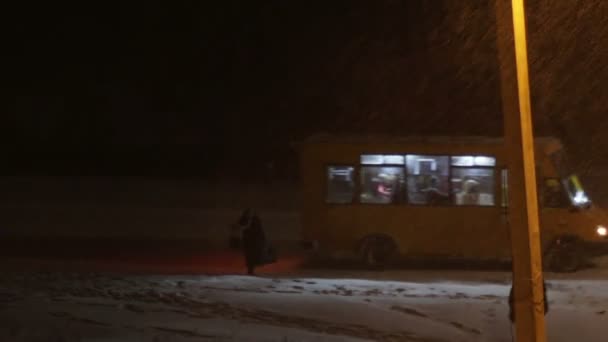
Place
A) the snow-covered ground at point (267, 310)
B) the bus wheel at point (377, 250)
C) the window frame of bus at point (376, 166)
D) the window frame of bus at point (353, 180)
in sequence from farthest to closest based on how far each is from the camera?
the bus wheel at point (377, 250)
the window frame of bus at point (353, 180)
the window frame of bus at point (376, 166)
the snow-covered ground at point (267, 310)

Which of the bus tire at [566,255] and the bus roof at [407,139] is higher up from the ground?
the bus roof at [407,139]

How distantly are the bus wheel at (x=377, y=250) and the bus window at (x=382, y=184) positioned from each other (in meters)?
0.84

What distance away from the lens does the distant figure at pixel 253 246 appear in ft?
66.0

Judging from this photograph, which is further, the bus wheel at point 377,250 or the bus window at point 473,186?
the bus wheel at point 377,250

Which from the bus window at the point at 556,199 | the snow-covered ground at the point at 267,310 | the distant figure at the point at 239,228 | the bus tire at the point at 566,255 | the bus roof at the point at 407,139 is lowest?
the snow-covered ground at the point at 267,310

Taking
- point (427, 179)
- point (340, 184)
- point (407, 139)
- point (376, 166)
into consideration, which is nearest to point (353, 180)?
point (340, 184)

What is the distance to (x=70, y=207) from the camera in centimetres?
→ 3434

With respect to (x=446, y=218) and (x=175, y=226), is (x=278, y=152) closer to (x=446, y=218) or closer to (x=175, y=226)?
(x=175, y=226)

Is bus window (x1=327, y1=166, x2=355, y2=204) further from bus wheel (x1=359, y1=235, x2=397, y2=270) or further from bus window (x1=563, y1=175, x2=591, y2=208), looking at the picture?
bus window (x1=563, y1=175, x2=591, y2=208)

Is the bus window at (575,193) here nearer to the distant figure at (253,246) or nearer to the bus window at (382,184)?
the bus window at (382,184)

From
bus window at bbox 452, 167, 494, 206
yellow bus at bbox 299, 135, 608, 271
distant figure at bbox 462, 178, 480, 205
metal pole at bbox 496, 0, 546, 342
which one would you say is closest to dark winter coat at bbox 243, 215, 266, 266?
yellow bus at bbox 299, 135, 608, 271

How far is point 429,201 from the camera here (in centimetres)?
2153

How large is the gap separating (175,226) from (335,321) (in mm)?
21016

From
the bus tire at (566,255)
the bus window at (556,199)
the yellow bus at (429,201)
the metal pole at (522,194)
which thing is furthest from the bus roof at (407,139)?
the metal pole at (522,194)
